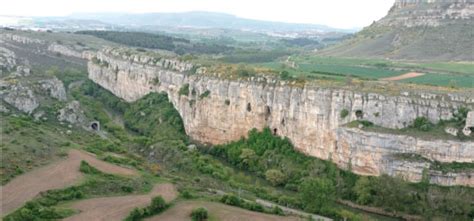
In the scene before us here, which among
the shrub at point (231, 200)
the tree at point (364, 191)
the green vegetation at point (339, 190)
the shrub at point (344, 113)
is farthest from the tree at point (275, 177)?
the shrub at point (231, 200)

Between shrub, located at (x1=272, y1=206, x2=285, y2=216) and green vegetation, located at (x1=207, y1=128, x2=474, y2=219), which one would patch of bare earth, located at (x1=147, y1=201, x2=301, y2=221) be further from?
green vegetation, located at (x1=207, y1=128, x2=474, y2=219)

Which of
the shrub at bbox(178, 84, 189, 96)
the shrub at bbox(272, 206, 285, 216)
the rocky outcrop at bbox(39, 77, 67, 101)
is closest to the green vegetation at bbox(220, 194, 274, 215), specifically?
the shrub at bbox(272, 206, 285, 216)

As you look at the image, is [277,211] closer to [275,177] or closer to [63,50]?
[275,177]

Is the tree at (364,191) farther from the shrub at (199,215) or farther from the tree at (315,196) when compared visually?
the shrub at (199,215)

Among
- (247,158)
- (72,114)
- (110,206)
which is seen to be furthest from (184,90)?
(110,206)

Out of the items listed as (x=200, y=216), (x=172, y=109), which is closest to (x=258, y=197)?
(x=200, y=216)

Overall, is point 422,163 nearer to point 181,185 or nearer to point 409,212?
point 409,212
